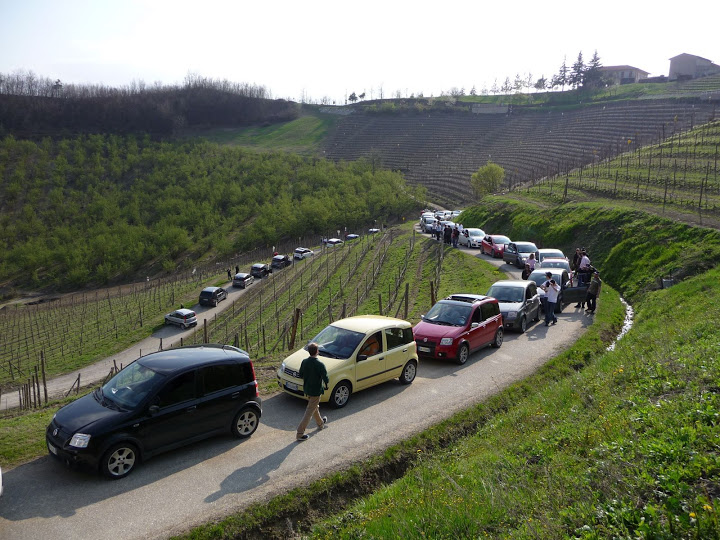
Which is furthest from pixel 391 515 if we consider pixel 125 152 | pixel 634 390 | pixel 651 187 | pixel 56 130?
pixel 56 130

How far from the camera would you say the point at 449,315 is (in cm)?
1481

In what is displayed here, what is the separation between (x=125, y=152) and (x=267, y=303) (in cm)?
8240

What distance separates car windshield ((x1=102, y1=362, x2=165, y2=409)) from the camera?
314 inches

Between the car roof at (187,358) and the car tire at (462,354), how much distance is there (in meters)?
6.51

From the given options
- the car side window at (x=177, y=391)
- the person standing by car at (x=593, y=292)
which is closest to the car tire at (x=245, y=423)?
the car side window at (x=177, y=391)

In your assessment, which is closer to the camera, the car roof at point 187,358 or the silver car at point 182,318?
the car roof at point 187,358

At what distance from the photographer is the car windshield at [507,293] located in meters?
18.0

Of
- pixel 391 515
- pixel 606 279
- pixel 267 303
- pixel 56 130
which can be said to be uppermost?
pixel 56 130

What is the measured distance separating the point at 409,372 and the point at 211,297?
33810mm

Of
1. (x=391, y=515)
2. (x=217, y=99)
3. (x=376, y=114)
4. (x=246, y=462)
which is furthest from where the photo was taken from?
(x=217, y=99)

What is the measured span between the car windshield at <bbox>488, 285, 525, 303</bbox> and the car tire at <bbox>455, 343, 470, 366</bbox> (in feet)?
14.8

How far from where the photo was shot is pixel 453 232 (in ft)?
122

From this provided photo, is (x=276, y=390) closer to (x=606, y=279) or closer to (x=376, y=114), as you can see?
(x=606, y=279)

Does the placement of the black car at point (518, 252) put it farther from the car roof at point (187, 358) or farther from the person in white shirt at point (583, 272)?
the car roof at point (187, 358)
